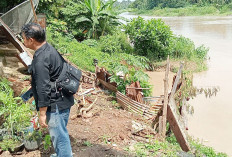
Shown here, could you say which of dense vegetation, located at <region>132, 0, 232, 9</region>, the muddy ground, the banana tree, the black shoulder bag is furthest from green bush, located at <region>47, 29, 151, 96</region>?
dense vegetation, located at <region>132, 0, 232, 9</region>

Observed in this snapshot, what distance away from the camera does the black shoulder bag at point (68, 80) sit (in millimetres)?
2076

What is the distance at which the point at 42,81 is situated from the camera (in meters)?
1.95

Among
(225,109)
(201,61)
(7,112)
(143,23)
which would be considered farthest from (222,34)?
(7,112)

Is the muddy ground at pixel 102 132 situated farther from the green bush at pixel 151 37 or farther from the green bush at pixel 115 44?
the green bush at pixel 151 37

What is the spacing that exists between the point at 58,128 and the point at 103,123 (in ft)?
6.22

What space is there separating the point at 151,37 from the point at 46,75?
8852mm

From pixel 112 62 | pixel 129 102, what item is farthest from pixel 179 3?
pixel 129 102

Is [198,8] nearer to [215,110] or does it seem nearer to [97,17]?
[97,17]

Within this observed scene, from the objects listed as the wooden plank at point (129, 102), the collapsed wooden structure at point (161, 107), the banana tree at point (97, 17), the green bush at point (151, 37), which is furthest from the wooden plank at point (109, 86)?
the banana tree at point (97, 17)

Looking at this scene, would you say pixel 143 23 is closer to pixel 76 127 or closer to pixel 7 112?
pixel 76 127

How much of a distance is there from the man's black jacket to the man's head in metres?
0.07

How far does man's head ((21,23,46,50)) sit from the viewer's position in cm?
199

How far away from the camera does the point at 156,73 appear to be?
32.0ft

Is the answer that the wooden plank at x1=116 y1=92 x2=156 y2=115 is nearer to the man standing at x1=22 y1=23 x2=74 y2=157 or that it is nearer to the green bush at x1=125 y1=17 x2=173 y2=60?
the man standing at x1=22 y1=23 x2=74 y2=157
